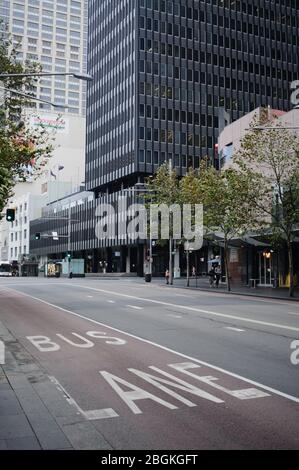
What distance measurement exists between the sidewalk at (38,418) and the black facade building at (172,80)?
7466 cm

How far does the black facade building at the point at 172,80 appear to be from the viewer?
3403 inches

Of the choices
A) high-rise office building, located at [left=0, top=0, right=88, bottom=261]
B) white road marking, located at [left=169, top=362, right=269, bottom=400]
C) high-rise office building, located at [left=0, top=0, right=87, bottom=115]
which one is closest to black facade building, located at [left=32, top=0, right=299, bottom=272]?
high-rise office building, located at [left=0, top=0, right=88, bottom=261]

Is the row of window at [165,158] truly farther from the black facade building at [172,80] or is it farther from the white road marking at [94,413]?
the white road marking at [94,413]

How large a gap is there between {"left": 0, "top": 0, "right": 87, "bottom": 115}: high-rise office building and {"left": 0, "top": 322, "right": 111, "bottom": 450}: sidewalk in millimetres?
164084

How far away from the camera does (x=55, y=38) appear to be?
17400 cm

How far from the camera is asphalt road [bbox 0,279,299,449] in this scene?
5.68 meters

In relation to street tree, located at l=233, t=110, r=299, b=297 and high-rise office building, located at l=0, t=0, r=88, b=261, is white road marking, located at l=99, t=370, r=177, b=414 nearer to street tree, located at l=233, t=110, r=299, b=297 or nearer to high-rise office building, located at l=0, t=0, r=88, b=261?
street tree, located at l=233, t=110, r=299, b=297

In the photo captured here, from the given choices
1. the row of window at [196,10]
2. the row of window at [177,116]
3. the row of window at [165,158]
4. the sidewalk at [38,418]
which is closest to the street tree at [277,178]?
the sidewalk at [38,418]

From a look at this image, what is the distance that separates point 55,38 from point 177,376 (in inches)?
7235

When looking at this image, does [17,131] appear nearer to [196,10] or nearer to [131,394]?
[131,394]

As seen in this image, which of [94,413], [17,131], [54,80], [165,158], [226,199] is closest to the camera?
[94,413]

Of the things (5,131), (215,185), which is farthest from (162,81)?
(5,131)

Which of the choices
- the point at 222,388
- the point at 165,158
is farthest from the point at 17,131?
the point at 165,158

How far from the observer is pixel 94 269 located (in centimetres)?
10050
